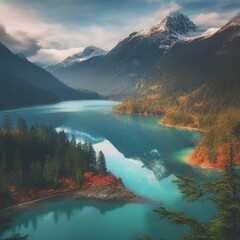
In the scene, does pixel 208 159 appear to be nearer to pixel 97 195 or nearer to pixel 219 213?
pixel 97 195

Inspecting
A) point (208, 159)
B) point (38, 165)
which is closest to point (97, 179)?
point (38, 165)

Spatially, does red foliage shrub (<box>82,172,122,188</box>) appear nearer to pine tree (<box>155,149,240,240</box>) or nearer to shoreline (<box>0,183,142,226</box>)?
shoreline (<box>0,183,142,226</box>)

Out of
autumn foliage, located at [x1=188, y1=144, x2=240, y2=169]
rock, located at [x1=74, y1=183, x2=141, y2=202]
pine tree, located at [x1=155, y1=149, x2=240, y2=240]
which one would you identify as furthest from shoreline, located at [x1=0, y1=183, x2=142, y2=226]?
pine tree, located at [x1=155, y1=149, x2=240, y2=240]

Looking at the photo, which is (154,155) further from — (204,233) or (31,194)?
(204,233)

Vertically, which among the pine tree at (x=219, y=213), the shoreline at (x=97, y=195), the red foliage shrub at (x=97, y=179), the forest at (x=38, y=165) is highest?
the pine tree at (x=219, y=213)

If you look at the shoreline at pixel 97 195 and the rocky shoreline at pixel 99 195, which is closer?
the shoreline at pixel 97 195

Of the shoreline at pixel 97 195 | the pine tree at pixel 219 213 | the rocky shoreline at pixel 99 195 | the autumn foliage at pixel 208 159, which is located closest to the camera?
the pine tree at pixel 219 213

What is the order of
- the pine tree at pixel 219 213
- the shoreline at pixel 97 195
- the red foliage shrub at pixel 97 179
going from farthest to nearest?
the red foliage shrub at pixel 97 179
the shoreline at pixel 97 195
the pine tree at pixel 219 213

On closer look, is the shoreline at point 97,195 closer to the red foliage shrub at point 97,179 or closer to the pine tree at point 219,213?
the red foliage shrub at point 97,179

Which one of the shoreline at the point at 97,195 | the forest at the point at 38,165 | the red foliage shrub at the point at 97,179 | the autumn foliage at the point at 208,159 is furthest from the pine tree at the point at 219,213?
the autumn foliage at the point at 208,159
